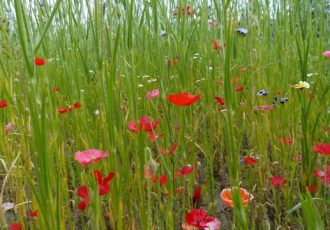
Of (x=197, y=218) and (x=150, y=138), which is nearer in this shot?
(x=197, y=218)

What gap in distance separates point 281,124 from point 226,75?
2.14 ft

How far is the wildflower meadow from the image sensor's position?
2.15 feet

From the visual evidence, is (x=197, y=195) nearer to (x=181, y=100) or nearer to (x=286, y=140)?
(x=181, y=100)

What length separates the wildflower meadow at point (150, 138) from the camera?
656 millimetres

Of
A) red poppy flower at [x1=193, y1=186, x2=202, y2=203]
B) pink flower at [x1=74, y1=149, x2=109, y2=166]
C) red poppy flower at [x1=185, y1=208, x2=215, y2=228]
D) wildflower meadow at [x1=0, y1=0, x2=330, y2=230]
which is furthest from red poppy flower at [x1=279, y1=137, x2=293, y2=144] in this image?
pink flower at [x1=74, y1=149, x2=109, y2=166]

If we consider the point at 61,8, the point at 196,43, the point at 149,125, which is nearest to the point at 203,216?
the point at 149,125

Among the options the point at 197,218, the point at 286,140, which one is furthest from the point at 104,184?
the point at 286,140

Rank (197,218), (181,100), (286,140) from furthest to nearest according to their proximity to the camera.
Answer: (286,140)
(181,100)
(197,218)

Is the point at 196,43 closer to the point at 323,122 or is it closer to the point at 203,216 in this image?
the point at 323,122

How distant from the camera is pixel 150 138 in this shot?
0.89m

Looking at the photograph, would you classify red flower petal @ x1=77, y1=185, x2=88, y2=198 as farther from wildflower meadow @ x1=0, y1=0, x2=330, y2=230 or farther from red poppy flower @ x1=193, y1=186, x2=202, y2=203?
red poppy flower @ x1=193, y1=186, x2=202, y2=203

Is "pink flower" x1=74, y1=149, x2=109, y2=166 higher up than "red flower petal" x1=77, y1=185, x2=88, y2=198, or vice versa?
"pink flower" x1=74, y1=149, x2=109, y2=166

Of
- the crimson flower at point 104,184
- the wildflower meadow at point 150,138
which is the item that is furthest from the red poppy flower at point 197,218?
the crimson flower at point 104,184

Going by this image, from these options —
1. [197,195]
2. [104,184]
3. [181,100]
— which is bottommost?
[197,195]
